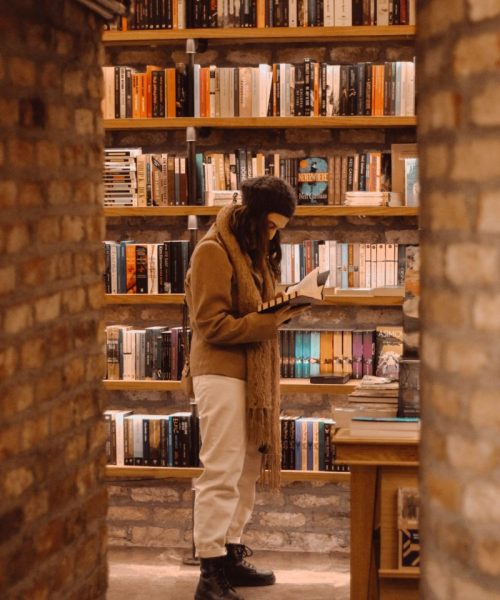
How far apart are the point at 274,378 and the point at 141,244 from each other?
1.12 m

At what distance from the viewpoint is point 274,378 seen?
3914 mm

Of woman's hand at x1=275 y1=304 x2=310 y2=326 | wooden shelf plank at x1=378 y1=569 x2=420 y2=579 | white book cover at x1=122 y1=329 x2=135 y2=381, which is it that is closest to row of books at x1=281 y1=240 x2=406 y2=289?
→ white book cover at x1=122 y1=329 x2=135 y2=381

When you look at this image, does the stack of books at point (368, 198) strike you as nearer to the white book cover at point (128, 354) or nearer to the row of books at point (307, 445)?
the row of books at point (307, 445)

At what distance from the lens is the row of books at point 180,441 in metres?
4.66

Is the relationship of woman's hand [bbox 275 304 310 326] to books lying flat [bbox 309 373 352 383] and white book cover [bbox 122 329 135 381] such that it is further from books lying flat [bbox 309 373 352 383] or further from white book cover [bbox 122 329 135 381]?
white book cover [bbox 122 329 135 381]

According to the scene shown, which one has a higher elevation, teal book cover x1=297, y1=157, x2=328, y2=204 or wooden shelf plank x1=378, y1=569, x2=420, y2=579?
teal book cover x1=297, y1=157, x2=328, y2=204

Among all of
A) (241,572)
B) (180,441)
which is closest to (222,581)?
(241,572)

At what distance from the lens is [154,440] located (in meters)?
4.73

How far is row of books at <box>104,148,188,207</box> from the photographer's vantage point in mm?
4660

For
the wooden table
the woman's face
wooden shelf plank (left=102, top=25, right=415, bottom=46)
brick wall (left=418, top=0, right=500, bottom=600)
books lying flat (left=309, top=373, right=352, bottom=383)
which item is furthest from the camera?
books lying flat (left=309, top=373, right=352, bottom=383)

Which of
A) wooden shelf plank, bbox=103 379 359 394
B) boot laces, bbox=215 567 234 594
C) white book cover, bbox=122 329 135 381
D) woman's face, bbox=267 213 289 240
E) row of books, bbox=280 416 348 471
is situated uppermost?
woman's face, bbox=267 213 289 240

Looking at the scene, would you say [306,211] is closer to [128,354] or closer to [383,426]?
[128,354]

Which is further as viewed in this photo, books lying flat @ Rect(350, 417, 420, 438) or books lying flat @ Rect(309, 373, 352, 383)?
books lying flat @ Rect(309, 373, 352, 383)

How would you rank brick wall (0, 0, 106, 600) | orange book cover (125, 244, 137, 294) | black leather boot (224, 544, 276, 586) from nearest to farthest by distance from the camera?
brick wall (0, 0, 106, 600), black leather boot (224, 544, 276, 586), orange book cover (125, 244, 137, 294)
